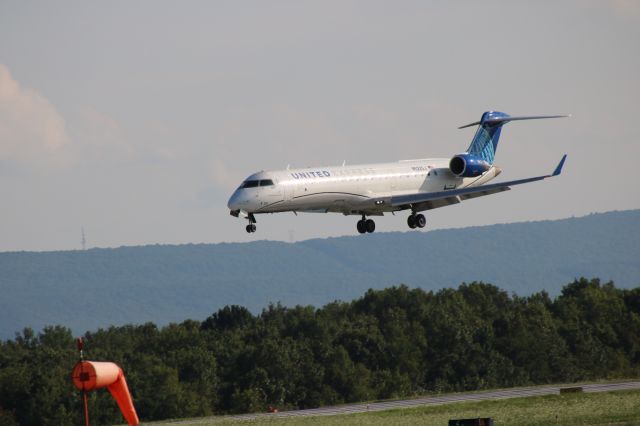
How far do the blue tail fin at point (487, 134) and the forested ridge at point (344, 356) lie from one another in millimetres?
25298

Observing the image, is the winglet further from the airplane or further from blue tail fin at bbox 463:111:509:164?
blue tail fin at bbox 463:111:509:164

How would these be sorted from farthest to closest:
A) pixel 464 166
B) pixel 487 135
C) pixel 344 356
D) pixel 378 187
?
1. pixel 344 356
2. pixel 487 135
3. pixel 464 166
4. pixel 378 187

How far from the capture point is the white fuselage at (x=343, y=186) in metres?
66.2

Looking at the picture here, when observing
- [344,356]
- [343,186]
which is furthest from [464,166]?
[344,356]

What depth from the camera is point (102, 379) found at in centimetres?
3525

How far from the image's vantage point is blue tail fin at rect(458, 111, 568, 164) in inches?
3275

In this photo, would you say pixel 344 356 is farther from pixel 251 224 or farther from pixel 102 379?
pixel 102 379

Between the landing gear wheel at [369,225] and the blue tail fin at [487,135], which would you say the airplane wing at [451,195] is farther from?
the blue tail fin at [487,135]

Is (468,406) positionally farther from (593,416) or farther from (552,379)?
(552,379)

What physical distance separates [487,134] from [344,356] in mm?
41495

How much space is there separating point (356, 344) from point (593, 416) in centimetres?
7948

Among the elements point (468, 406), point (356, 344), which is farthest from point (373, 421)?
point (356, 344)

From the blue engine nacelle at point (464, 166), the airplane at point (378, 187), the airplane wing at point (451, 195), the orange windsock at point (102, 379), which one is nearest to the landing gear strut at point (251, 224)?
the airplane at point (378, 187)

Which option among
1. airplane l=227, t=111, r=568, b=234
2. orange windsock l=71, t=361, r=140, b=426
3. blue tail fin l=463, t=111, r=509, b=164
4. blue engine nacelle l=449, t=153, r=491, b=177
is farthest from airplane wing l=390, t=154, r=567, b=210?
orange windsock l=71, t=361, r=140, b=426
